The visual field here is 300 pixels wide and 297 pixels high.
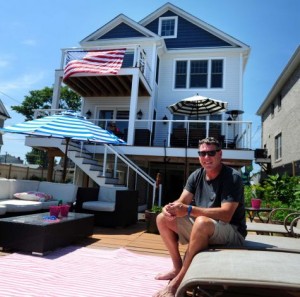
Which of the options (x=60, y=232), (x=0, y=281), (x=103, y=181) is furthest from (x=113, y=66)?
(x=0, y=281)

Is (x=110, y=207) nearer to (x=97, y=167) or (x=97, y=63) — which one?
(x=97, y=167)

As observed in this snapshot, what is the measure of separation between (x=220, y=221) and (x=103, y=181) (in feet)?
19.5

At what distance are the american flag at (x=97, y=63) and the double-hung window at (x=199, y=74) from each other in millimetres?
3878

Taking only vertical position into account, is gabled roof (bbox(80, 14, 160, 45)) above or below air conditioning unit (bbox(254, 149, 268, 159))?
above

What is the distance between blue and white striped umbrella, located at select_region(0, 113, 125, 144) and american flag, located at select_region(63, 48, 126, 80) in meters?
3.85

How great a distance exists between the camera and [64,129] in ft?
20.2

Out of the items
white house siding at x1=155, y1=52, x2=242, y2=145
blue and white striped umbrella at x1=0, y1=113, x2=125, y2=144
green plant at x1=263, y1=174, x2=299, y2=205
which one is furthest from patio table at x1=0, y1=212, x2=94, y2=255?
white house siding at x1=155, y1=52, x2=242, y2=145

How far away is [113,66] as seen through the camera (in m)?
9.95

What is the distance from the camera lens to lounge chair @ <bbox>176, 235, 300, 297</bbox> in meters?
1.45

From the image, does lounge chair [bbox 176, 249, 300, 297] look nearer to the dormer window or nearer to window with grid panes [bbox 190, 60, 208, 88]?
window with grid panes [bbox 190, 60, 208, 88]

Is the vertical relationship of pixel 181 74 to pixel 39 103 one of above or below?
below

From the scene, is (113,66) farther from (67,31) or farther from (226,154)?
(67,31)

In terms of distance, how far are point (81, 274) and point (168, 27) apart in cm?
1337

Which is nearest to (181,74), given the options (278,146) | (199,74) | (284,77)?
(199,74)
